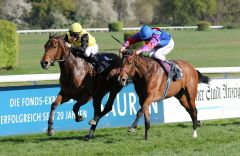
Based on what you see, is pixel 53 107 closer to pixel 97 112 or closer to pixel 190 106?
pixel 97 112

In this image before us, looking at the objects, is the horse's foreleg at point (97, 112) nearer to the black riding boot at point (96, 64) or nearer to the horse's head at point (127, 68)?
Result: the black riding boot at point (96, 64)

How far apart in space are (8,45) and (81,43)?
12209 mm

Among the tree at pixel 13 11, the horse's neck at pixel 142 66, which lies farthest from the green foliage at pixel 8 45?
the tree at pixel 13 11

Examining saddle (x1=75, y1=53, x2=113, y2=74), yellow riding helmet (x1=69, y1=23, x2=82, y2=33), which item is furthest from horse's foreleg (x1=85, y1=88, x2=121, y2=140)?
yellow riding helmet (x1=69, y1=23, x2=82, y2=33)

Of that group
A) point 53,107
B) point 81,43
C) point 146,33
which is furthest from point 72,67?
point 146,33

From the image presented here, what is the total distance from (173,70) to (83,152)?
2.36 meters

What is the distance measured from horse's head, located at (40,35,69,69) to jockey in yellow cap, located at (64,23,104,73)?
0.24 metres

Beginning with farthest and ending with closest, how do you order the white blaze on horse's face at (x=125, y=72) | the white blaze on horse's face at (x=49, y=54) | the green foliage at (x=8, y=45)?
the green foliage at (x=8, y=45) < the white blaze on horse's face at (x=49, y=54) < the white blaze on horse's face at (x=125, y=72)

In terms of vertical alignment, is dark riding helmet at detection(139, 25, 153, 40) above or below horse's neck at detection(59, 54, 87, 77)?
above

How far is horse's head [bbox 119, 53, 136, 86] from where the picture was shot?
8961mm

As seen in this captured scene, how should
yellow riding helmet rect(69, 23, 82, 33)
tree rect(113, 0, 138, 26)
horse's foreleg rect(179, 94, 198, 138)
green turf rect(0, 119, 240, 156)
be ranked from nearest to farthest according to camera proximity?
1. green turf rect(0, 119, 240, 156)
2. yellow riding helmet rect(69, 23, 82, 33)
3. horse's foreleg rect(179, 94, 198, 138)
4. tree rect(113, 0, 138, 26)

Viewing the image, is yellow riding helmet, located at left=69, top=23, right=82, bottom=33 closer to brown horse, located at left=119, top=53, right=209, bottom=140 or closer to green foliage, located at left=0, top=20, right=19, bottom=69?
brown horse, located at left=119, top=53, right=209, bottom=140

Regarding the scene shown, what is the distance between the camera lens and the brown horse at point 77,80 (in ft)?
30.6

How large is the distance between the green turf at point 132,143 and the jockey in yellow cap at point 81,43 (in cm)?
124
